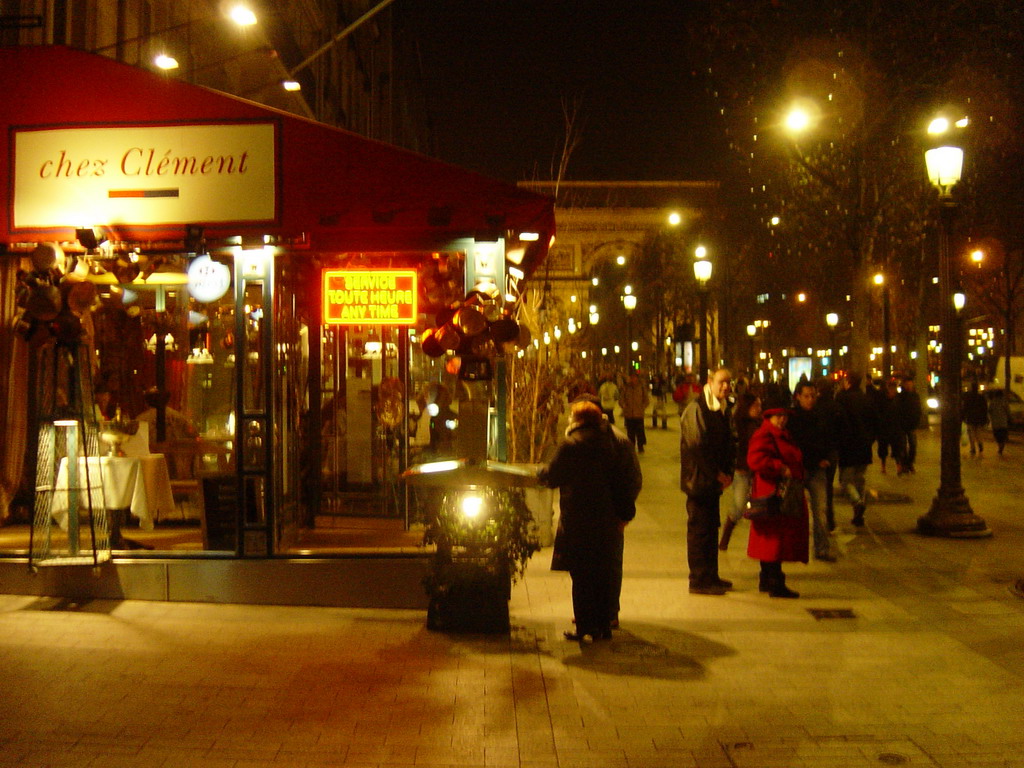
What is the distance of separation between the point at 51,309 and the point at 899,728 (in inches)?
266

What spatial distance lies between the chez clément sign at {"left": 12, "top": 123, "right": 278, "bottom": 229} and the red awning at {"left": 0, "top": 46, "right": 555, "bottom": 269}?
8 cm

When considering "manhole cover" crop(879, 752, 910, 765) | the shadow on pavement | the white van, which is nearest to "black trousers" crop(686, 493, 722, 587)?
the shadow on pavement

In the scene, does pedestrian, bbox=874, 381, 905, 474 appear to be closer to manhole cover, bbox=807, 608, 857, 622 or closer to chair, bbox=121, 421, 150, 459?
manhole cover, bbox=807, 608, 857, 622

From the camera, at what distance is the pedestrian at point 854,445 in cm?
1234

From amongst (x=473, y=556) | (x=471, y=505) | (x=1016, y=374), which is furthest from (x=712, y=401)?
(x=1016, y=374)

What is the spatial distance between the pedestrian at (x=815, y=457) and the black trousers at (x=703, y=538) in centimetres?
200

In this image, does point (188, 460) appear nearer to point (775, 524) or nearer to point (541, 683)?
point (541, 683)

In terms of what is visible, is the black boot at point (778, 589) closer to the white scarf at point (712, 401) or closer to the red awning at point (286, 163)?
the white scarf at point (712, 401)

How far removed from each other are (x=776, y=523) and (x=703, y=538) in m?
0.63

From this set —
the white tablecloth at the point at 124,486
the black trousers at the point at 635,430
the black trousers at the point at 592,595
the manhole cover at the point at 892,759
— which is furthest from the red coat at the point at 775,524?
the black trousers at the point at 635,430

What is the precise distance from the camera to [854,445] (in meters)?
12.4

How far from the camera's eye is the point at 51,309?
813 centimetres

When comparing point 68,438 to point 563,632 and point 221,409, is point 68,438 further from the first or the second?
point 563,632

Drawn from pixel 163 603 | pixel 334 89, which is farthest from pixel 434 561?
pixel 334 89
